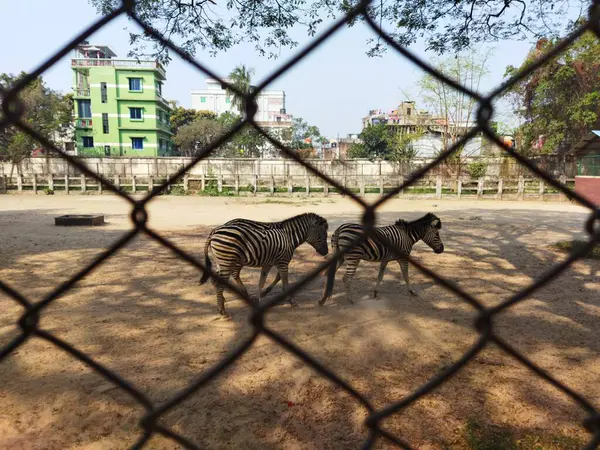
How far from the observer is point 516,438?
8.34 feet

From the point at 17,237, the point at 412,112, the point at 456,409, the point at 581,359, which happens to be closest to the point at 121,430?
the point at 456,409

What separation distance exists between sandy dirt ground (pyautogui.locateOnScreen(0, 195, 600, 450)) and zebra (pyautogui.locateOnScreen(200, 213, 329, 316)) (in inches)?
17.2

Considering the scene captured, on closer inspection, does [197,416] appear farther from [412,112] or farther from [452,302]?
[412,112]

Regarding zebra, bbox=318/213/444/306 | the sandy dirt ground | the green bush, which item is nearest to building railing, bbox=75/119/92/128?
the green bush

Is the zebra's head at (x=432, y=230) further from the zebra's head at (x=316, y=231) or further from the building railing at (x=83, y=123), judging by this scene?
the building railing at (x=83, y=123)

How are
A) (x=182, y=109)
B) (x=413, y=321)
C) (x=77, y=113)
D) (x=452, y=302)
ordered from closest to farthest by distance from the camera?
(x=413, y=321) < (x=452, y=302) < (x=77, y=113) < (x=182, y=109)

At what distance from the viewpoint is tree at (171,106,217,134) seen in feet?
134

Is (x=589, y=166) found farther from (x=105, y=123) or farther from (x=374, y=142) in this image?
(x=105, y=123)

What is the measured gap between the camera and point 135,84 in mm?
30266

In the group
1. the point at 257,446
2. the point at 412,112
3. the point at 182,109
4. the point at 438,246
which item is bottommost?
the point at 257,446

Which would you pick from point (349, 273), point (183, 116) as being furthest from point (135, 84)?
point (349, 273)

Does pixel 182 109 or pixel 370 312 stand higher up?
pixel 182 109

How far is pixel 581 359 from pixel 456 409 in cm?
151

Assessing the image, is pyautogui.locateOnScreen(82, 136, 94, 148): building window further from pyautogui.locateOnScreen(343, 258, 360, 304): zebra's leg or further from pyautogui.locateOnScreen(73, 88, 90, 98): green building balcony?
pyautogui.locateOnScreen(343, 258, 360, 304): zebra's leg
